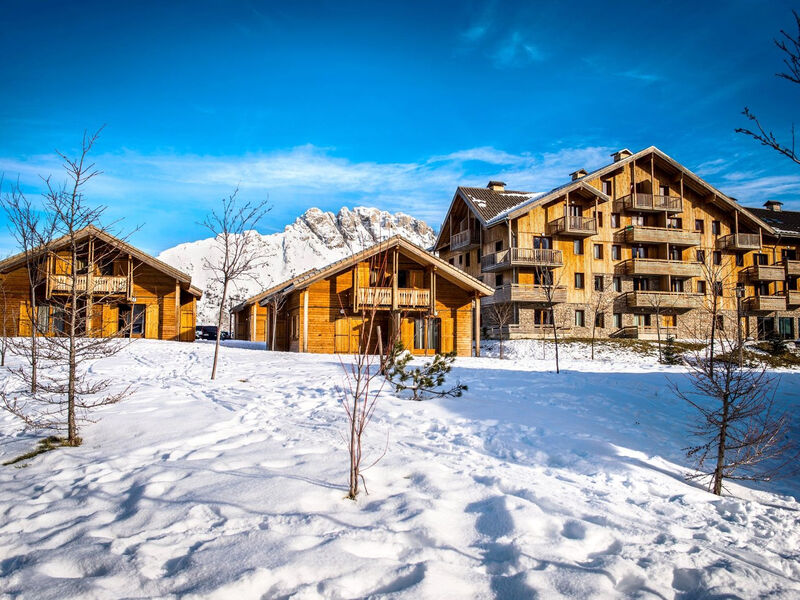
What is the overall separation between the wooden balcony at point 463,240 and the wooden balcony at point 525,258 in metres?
3.67

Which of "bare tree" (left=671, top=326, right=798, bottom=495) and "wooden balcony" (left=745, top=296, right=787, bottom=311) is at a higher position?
"wooden balcony" (left=745, top=296, right=787, bottom=311)

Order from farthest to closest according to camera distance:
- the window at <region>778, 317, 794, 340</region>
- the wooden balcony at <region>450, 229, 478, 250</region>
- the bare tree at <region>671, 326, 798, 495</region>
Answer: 1. the window at <region>778, 317, 794, 340</region>
2. the wooden balcony at <region>450, 229, 478, 250</region>
3. the bare tree at <region>671, 326, 798, 495</region>

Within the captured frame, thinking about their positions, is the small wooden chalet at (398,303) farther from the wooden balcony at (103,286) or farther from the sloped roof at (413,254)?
the wooden balcony at (103,286)

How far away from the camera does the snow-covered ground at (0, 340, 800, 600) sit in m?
3.75

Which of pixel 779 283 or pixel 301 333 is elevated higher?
pixel 779 283

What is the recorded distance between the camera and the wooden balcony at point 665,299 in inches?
1404

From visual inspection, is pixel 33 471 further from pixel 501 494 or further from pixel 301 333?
pixel 301 333

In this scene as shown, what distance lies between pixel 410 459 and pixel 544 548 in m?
2.41

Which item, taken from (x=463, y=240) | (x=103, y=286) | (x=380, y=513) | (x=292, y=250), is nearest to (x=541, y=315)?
(x=463, y=240)

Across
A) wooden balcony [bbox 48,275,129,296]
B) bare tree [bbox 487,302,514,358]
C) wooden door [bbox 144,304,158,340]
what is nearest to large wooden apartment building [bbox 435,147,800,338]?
bare tree [bbox 487,302,514,358]

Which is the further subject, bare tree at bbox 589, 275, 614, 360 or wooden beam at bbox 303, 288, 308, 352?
bare tree at bbox 589, 275, 614, 360

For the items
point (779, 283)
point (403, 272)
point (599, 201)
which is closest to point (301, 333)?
point (403, 272)

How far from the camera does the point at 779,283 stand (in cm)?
4191

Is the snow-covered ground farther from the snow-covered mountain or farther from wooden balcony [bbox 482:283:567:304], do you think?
the snow-covered mountain
